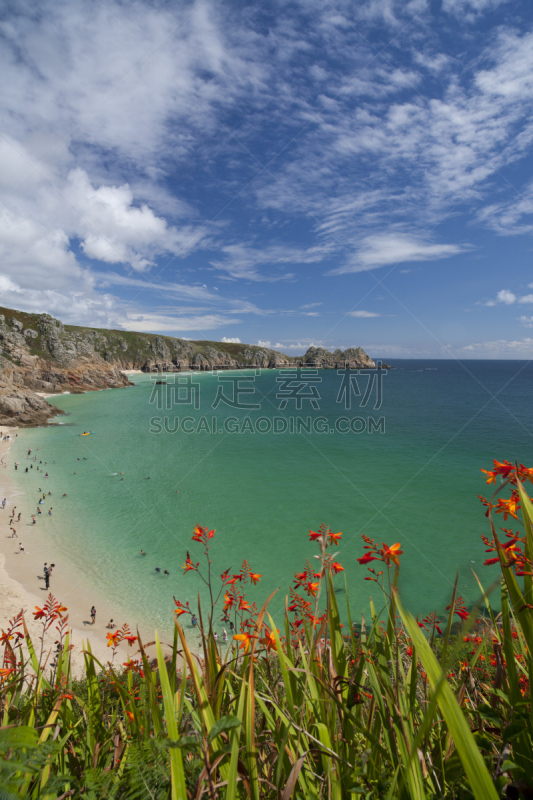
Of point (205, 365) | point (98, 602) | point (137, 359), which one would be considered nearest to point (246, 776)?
point (98, 602)

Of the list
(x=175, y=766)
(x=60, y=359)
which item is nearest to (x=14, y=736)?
(x=175, y=766)

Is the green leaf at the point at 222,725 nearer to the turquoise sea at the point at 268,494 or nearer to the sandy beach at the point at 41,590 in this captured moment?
the turquoise sea at the point at 268,494

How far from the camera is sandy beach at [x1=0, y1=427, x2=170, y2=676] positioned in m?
11.8

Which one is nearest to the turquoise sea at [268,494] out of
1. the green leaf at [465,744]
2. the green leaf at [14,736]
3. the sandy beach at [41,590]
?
the sandy beach at [41,590]

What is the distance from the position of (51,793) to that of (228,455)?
3518 centimetres

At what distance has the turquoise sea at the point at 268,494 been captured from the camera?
1579cm

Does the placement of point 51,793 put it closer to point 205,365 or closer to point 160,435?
point 160,435

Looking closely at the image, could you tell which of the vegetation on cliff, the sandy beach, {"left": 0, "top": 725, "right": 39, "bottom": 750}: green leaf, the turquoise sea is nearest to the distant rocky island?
the turquoise sea

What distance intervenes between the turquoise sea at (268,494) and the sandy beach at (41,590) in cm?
72

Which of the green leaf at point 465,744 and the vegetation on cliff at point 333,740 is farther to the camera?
the vegetation on cliff at point 333,740

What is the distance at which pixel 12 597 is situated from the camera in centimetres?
1375

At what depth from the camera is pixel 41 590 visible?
47.4 feet

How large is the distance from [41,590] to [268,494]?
48.3ft

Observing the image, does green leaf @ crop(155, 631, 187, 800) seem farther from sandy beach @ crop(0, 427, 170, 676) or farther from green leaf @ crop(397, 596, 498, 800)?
sandy beach @ crop(0, 427, 170, 676)
